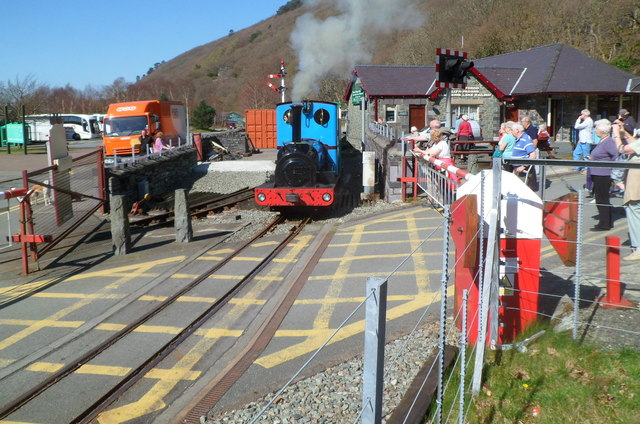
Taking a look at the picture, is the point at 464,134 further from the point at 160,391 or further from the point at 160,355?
the point at 160,391

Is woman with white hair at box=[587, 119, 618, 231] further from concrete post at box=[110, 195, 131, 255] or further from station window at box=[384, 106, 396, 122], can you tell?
station window at box=[384, 106, 396, 122]

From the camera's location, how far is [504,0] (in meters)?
50.4

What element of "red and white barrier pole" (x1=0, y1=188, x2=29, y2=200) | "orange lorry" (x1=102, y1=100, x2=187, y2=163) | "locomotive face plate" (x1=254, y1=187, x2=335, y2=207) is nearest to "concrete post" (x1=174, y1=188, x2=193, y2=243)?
"locomotive face plate" (x1=254, y1=187, x2=335, y2=207)

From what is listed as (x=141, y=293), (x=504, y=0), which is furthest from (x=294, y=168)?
(x=504, y=0)

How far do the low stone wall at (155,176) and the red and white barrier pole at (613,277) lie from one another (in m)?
12.3

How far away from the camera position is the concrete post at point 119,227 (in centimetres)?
1097

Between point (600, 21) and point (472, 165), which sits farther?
point (600, 21)

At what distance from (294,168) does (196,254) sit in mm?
3606

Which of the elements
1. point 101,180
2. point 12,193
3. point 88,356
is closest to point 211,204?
point 101,180

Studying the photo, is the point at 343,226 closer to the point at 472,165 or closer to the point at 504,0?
the point at 472,165

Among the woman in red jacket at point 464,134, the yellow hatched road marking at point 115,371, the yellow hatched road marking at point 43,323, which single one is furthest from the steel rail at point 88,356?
the woman in red jacket at point 464,134

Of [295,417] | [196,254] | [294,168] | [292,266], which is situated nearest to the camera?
[295,417]

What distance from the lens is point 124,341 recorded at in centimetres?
A: 677

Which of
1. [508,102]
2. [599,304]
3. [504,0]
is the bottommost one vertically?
[599,304]
